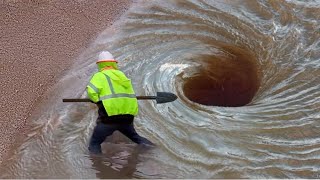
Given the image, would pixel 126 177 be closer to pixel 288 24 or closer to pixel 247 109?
pixel 247 109

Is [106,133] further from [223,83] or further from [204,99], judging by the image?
[223,83]

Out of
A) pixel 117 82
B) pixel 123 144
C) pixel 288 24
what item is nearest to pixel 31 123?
pixel 123 144

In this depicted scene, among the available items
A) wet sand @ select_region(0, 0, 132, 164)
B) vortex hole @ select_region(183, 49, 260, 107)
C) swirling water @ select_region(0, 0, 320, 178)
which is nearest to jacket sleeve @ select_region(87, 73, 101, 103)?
swirling water @ select_region(0, 0, 320, 178)

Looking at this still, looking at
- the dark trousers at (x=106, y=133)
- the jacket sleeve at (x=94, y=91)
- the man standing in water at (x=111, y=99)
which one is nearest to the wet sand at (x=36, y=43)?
the dark trousers at (x=106, y=133)

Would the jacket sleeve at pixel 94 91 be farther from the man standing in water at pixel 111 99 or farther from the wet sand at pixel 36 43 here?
the wet sand at pixel 36 43

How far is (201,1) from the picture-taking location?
9.89 m

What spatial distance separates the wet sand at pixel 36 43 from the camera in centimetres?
707

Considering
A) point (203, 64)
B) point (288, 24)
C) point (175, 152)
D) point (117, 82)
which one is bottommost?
point (175, 152)

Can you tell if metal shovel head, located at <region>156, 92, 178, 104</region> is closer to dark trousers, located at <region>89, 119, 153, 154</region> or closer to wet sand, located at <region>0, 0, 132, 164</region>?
dark trousers, located at <region>89, 119, 153, 154</region>

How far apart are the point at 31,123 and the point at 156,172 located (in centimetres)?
194

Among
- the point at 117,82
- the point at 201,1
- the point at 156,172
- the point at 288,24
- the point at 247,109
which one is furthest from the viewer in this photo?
the point at 201,1

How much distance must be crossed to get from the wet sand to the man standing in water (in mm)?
1501

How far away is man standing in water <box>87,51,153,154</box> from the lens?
5.57 meters

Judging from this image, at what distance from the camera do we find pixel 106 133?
5836 mm
